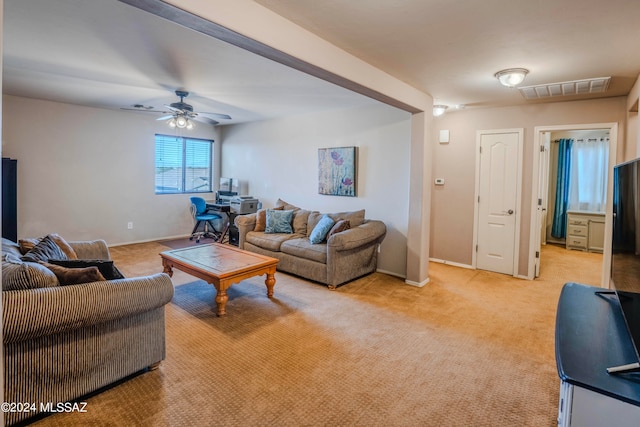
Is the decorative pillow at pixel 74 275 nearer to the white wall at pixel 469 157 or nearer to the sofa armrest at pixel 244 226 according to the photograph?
the sofa armrest at pixel 244 226

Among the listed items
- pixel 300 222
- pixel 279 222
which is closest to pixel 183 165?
pixel 279 222

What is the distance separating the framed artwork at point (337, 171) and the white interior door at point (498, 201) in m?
1.83

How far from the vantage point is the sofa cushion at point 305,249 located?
4293mm

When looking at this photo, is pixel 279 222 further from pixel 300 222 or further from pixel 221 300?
pixel 221 300

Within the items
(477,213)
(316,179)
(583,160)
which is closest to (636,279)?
(477,213)

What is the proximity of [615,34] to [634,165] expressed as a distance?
58.3 inches

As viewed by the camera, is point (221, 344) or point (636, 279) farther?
point (221, 344)

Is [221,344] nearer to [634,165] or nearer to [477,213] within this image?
[634,165]

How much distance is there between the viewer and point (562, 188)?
21.8ft

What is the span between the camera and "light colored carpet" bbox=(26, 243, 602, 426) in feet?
6.68

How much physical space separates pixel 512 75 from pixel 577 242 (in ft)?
15.4

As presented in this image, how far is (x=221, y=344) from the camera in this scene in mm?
2818

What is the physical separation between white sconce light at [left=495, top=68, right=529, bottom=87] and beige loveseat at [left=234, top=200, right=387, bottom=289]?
2192mm

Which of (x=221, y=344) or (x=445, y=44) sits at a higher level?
(x=445, y=44)
